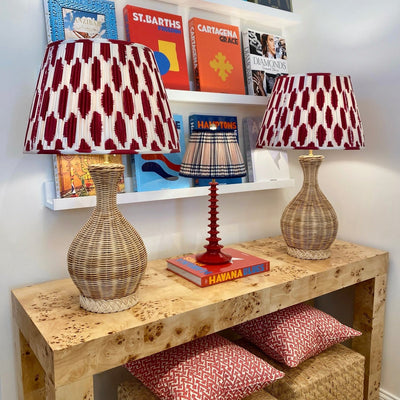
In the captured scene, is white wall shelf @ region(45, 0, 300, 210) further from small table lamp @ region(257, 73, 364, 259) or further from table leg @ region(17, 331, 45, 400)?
table leg @ region(17, 331, 45, 400)

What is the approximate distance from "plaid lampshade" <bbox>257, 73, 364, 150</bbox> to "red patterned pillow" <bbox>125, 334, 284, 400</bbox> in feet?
2.48

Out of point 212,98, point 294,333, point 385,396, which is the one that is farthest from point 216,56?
→ point 385,396

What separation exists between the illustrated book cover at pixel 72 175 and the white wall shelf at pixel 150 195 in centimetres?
3

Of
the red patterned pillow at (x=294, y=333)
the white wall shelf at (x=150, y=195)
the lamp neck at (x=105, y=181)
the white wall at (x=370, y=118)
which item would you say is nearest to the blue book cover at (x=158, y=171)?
the white wall shelf at (x=150, y=195)

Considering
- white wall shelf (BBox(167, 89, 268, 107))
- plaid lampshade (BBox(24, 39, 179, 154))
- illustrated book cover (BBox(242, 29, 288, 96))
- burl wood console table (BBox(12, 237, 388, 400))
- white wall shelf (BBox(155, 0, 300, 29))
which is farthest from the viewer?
illustrated book cover (BBox(242, 29, 288, 96))

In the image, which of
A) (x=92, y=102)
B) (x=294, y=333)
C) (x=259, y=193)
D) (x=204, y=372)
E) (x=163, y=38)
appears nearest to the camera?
(x=92, y=102)

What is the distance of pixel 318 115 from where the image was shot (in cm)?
141

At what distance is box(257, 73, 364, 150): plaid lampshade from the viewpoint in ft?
4.61

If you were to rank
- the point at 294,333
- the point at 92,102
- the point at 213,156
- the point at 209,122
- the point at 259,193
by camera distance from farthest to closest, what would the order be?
the point at 259,193
the point at 209,122
the point at 294,333
the point at 213,156
the point at 92,102

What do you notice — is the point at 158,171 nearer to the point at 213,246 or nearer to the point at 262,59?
the point at 213,246

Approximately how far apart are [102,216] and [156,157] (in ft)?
1.68

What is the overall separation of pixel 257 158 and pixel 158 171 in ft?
1.64

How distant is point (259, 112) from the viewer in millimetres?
1879

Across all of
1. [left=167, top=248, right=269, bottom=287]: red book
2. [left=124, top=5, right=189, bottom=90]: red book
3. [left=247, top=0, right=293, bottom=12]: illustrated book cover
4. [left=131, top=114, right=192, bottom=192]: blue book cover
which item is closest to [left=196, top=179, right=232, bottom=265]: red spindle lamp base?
[left=167, top=248, right=269, bottom=287]: red book
